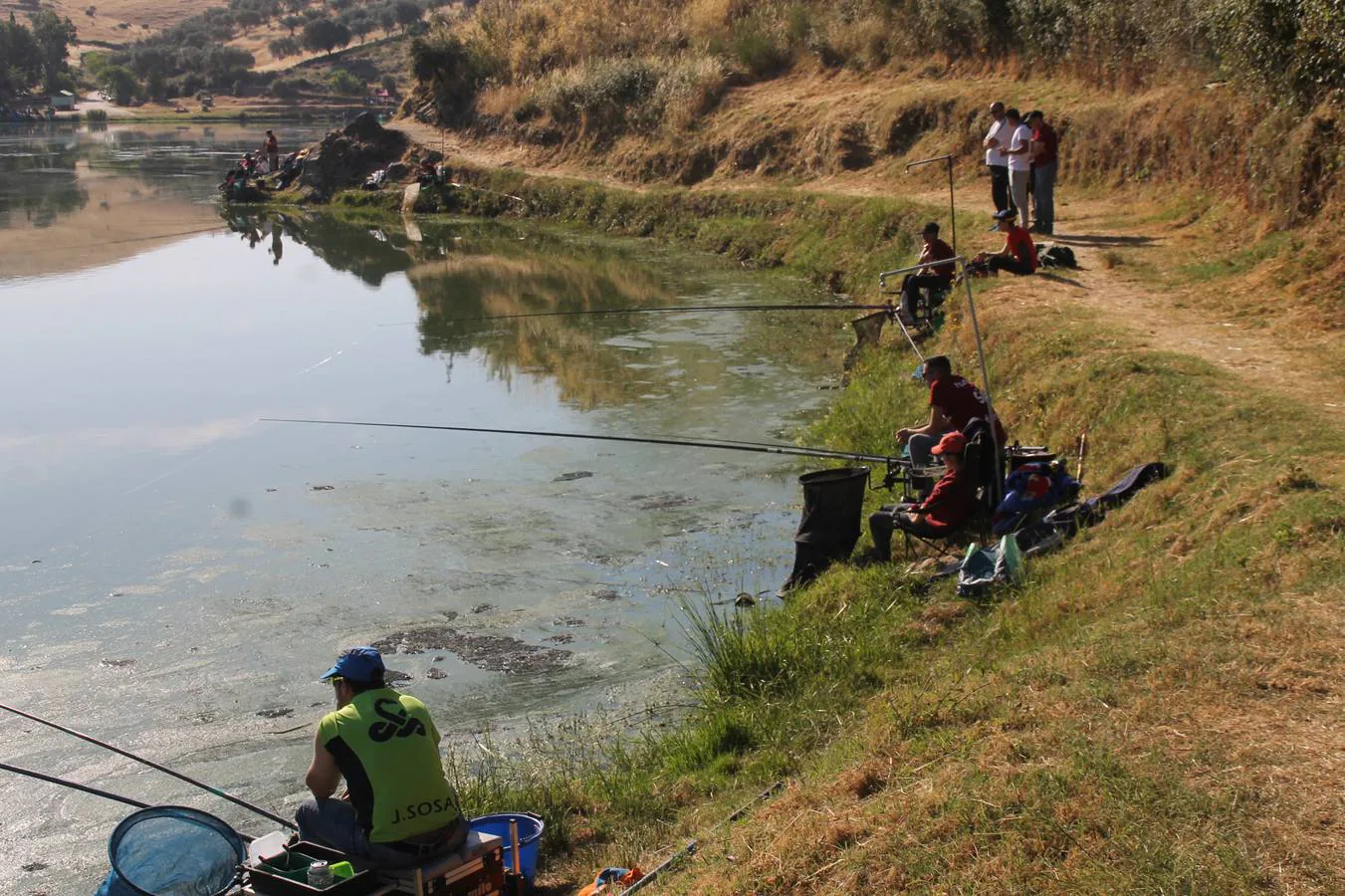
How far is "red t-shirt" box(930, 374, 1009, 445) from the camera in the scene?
9672mm

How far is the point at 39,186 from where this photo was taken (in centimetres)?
4328

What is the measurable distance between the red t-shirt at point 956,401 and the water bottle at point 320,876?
5733 mm

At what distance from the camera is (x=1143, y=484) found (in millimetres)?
8594

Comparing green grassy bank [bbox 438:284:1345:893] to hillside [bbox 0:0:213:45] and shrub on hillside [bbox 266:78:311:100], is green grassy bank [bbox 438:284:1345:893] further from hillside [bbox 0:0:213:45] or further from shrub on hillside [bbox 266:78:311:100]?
hillside [bbox 0:0:213:45]

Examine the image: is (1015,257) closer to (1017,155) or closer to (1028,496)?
(1017,155)

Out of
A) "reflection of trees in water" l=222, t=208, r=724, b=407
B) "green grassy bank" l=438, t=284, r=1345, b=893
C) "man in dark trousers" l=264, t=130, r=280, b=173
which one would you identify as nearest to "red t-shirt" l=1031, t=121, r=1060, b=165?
"reflection of trees in water" l=222, t=208, r=724, b=407

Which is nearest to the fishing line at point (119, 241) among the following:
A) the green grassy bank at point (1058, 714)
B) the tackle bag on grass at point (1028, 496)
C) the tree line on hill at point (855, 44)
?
the tree line on hill at point (855, 44)

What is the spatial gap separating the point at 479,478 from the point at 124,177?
38464 millimetres

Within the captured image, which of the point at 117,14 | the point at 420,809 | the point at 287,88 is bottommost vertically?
the point at 420,809

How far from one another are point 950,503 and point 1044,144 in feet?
29.5

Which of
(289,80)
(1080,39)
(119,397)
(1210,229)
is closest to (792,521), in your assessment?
(1210,229)

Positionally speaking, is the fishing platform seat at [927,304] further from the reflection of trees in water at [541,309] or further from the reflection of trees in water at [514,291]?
the reflection of trees in water at [541,309]

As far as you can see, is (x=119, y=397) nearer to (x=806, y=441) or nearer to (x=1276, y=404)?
(x=806, y=441)

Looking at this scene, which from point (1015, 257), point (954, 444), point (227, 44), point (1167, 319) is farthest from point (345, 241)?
point (227, 44)
